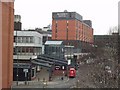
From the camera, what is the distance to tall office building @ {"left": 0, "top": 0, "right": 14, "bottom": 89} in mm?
23703

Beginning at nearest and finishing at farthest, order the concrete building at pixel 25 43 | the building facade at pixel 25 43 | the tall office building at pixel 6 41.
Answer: the tall office building at pixel 6 41 → the concrete building at pixel 25 43 → the building facade at pixel 25 43

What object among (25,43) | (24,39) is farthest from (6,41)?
(25,43)

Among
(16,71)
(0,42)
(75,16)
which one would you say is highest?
(75,16)

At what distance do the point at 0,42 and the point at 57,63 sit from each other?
26.7 m

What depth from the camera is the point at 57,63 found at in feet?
163

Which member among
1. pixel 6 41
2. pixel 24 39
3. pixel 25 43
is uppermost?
pixel 24 39

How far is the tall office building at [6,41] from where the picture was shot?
2370 centimetres

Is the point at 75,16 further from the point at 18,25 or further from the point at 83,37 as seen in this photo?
the point at 18,25

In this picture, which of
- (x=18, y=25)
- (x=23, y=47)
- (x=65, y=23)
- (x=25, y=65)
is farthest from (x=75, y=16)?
(x=25, y=65)

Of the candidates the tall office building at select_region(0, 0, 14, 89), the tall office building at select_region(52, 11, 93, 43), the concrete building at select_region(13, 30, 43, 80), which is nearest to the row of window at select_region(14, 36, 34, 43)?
the concrete building at select_region(13, 30, 43, 80)

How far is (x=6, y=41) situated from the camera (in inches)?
989

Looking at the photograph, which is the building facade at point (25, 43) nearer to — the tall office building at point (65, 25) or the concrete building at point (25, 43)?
the concrete building at point (25, 43)

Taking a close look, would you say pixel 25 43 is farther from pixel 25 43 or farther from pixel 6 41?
pixel 6 41

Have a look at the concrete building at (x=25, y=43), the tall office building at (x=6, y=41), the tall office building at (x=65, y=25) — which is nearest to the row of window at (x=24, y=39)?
the concrete building at (x=25, y=43)
